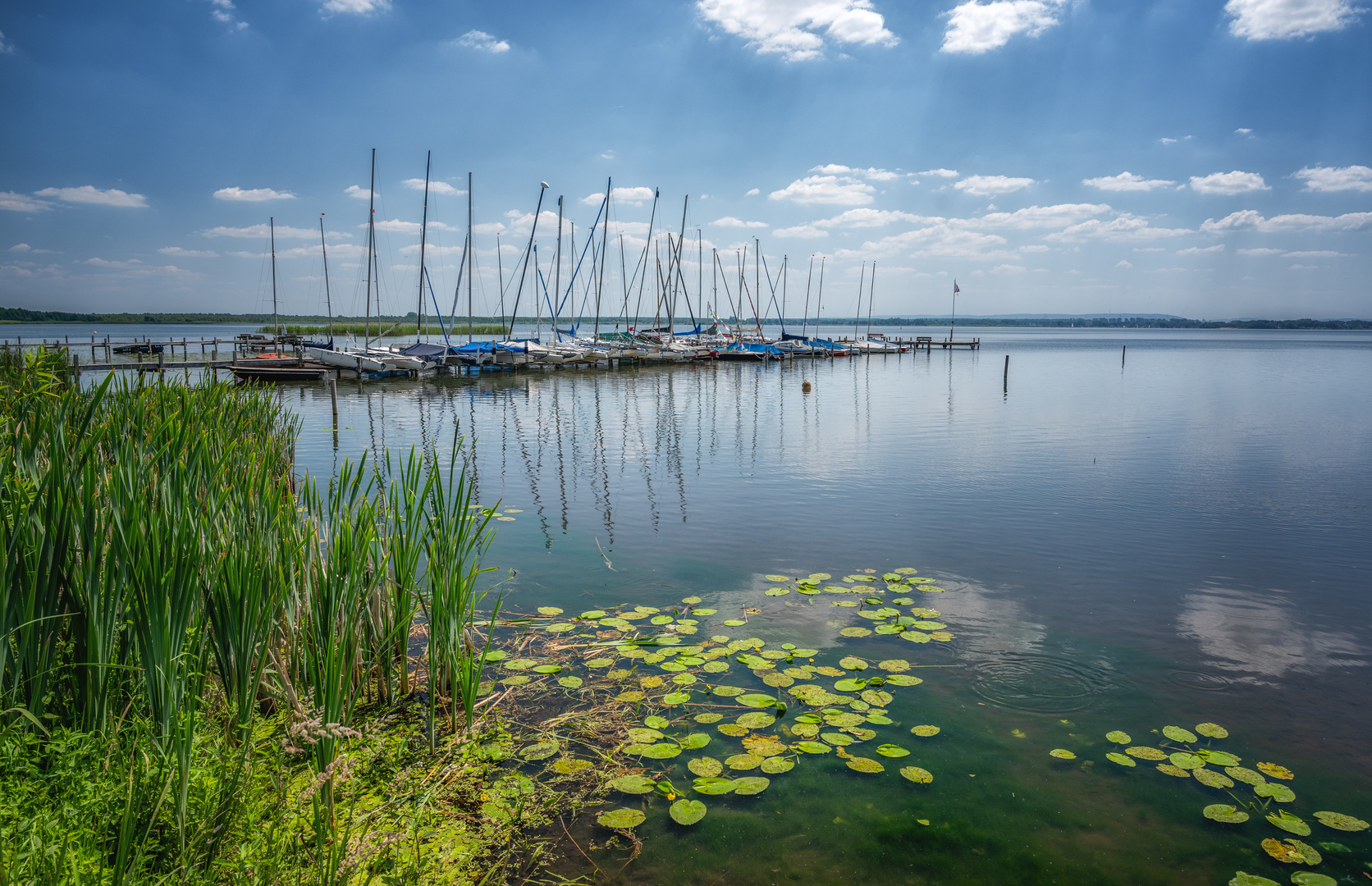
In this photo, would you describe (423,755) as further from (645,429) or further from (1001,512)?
(645,429)

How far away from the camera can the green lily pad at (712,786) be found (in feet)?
14.0

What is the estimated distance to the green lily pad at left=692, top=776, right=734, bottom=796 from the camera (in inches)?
168

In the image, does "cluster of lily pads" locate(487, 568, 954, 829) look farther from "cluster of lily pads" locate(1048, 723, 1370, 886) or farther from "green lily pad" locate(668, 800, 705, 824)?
"cluster of lily pads" locate(1048, 723, 1370, 886)

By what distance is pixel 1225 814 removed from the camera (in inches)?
163

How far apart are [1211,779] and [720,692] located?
3.07 m

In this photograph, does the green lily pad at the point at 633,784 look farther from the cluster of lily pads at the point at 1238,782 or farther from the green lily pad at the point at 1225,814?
the green lily pad at the point at 1225,814

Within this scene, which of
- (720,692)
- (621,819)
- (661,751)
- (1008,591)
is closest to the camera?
(621,819)

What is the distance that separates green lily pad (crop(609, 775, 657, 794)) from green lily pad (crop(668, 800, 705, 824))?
0.20 meters

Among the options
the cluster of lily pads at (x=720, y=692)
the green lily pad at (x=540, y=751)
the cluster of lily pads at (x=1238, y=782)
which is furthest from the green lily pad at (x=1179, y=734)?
the green lily pad at (x=540, y=751)

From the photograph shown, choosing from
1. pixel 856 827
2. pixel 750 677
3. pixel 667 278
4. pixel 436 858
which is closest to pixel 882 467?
pixel 750 677

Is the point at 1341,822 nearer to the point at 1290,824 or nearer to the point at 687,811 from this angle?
the point at 1290,824

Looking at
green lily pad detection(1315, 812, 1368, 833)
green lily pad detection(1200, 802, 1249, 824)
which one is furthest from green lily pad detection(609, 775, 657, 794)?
green lily pad detection(1315, 812, 1368, 833)

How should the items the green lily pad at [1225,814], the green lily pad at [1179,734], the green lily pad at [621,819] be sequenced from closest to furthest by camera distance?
the green lily pad at [621,819] → the green lily pad at [1225,814] → the green lily pad at [1179,734]

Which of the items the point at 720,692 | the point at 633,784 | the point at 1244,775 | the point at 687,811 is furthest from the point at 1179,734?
the point at 633,784
